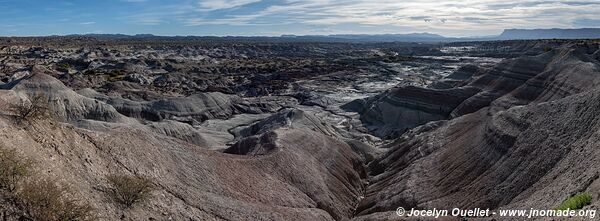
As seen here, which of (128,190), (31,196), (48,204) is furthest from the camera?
(128,190)

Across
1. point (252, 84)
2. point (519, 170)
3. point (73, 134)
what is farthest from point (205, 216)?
point (252, 84)

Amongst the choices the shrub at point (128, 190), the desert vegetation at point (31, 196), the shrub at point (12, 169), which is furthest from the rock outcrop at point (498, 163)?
the shrub at point (12, 169)

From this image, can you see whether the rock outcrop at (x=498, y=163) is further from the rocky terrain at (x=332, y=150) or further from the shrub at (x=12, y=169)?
the shrub at (x=12, y=169)

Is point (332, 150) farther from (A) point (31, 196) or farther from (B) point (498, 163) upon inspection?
(A) point (31, 196)

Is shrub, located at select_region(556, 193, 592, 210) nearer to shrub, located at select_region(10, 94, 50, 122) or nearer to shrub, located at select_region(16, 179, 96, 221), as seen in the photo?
shrub, located at select_region(16, 179, 96, 221)

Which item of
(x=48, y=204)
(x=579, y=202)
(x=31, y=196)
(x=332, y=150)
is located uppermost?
(x=31, y=196)

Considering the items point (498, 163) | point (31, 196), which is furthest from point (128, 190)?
point (498, 163)
